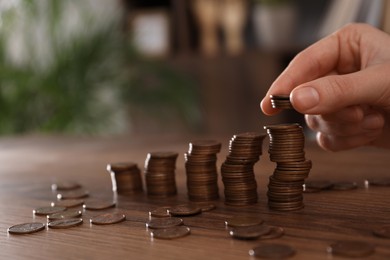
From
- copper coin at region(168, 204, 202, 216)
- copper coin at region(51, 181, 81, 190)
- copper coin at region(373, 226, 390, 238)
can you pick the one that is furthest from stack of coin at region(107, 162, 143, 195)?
copper coin at region(373, 226, 390, 238)

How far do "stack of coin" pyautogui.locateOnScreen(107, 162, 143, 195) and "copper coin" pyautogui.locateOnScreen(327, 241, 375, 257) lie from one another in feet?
2.01

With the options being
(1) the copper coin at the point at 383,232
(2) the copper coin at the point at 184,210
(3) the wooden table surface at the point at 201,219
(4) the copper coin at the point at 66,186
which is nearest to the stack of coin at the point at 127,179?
(3) the wooden table surface at the point at 201,219

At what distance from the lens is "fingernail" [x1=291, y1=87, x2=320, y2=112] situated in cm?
108

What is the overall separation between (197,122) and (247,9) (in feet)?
3.31

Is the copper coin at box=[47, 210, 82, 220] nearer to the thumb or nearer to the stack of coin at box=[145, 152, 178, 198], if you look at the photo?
the stack of coin at box=[145, 152, 178, 198]

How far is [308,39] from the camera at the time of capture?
4.62 m

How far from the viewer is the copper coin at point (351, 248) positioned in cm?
75

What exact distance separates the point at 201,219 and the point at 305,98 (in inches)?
10.9

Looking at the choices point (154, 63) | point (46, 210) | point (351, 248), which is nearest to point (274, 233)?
point (351, 248)

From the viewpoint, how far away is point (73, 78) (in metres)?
4.04

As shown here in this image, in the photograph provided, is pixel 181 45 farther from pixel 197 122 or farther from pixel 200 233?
pixel 200 233

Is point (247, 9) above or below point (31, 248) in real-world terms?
above

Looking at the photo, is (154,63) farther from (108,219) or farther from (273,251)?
(273,251)

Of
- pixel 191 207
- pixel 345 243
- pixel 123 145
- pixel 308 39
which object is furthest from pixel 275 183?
pixel 308 39
